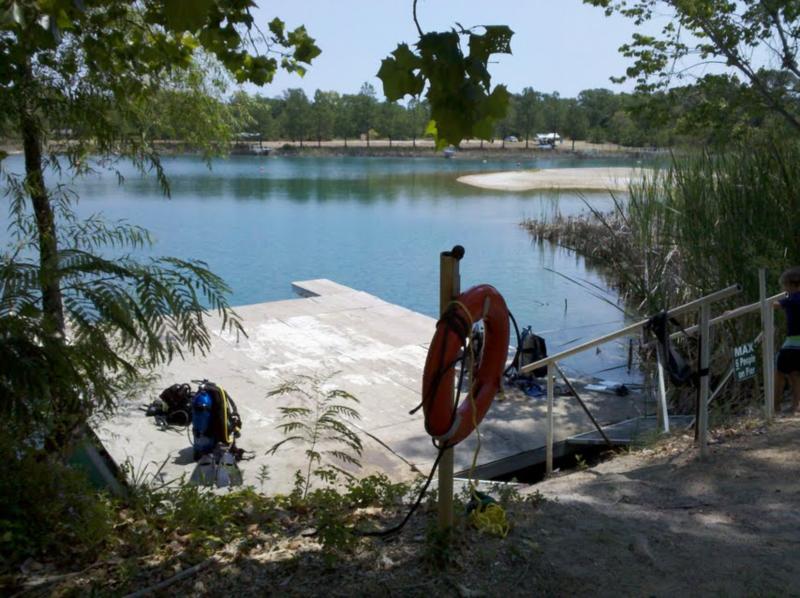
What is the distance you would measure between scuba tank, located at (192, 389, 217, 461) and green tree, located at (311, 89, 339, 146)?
8460cm

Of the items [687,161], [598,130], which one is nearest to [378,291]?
[687,161]

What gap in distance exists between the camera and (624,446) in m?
7.06

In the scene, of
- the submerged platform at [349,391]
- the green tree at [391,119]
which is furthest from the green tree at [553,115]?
the submerged platform at [349,391]

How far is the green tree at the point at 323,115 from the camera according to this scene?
88.8 meters

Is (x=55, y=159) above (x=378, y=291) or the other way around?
above

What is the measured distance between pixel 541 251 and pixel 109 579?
23.1 m

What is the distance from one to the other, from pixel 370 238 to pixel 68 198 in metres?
22.2

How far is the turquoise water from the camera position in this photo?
710 inches

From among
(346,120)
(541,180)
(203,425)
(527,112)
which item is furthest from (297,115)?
(203,425)

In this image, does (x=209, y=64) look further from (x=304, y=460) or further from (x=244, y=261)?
(x=244, y=261)

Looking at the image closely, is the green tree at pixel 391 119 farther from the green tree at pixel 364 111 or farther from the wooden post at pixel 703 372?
the wooden post at pixel 703 372

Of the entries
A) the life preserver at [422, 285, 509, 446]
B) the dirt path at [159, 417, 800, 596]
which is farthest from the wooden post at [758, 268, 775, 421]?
the life preserver at [422, 285, 509, 446]

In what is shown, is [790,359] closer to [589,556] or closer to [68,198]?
[589,556]

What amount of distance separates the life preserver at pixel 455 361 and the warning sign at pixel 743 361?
2.45 meters
